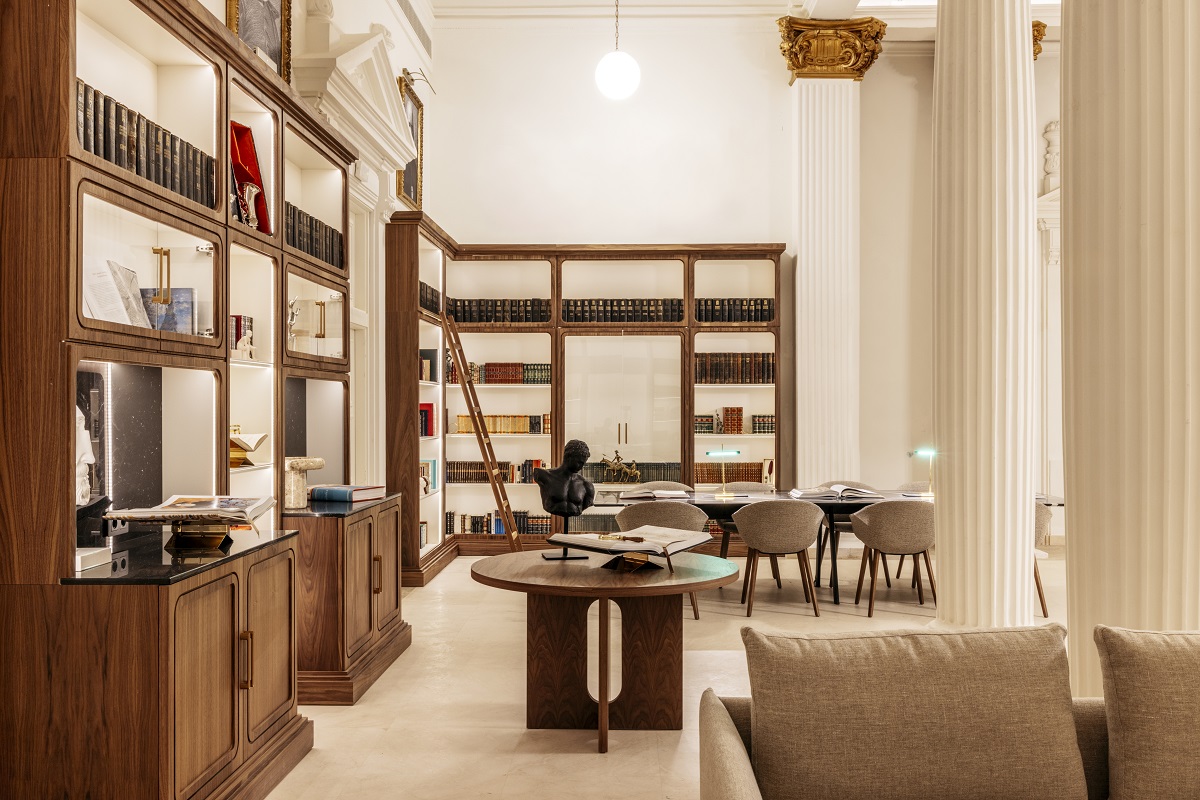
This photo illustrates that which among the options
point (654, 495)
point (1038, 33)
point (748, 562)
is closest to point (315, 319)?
point (654, 495)

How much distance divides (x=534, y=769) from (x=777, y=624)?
2.80 m

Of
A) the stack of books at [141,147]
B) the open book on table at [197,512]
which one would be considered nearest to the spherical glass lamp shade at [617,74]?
the stack of books at [141,147]

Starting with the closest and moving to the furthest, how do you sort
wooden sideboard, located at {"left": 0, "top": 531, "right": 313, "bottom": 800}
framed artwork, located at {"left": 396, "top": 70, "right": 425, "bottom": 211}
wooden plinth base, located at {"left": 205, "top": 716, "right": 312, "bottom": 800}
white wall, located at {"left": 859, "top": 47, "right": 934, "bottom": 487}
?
wooden sideboard, located at {"left": 0, "top": 531, "right": 313, "bottom": 800} → wooden plinth base, located at {"left": 205, "top": 716, "right": 312, "bottom": 800} → framed artwork, located at {"left": 396, "top": 70, "right": 425, "bottom": 211} → white wall, located at {"left": 859, "top": 47, "right": 934, "bottom": 487}

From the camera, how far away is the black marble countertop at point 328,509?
14.3 feet

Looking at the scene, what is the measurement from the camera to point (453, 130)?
904cm

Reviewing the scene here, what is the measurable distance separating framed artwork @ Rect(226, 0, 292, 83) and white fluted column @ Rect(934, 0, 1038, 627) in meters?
3.40

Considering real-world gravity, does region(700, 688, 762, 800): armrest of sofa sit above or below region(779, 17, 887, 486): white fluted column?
below

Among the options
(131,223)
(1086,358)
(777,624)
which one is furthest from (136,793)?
(777,624)

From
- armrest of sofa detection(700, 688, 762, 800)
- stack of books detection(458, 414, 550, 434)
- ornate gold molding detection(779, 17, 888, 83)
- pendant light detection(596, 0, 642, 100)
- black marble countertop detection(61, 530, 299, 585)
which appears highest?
ornate gold molding detection(779, 17, 888, 83)

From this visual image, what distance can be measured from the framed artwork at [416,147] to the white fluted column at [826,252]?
12.0 ft

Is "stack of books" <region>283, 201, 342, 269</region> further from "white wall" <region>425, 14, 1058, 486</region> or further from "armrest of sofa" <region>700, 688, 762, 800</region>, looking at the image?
"white wall" <region>425, 14, 1058, 486</region>

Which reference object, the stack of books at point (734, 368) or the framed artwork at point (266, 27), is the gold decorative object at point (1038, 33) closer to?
the stack of books at point (734, 368)

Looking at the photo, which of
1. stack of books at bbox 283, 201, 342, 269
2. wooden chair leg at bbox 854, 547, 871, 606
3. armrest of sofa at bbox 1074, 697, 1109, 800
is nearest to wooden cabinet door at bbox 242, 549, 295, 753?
stack of books at bbox 283, 201, 342, 269

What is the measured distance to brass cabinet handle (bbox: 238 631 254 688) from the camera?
10.1 feet
